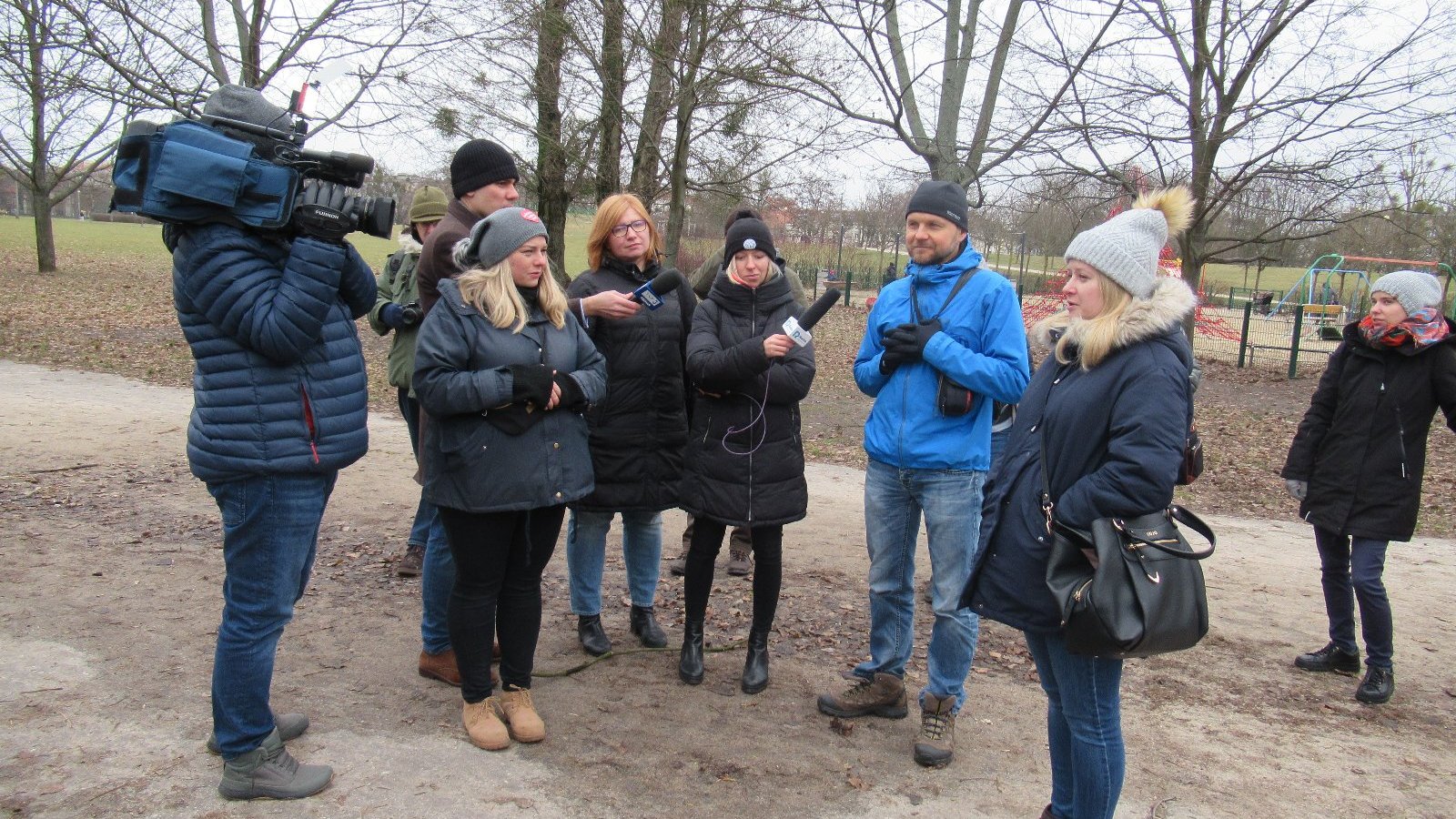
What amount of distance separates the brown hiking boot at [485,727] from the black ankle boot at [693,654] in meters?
0.81

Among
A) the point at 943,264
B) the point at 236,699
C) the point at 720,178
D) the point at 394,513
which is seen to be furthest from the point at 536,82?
the point at 236,699

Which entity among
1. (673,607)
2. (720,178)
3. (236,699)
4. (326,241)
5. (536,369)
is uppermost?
(720,178)

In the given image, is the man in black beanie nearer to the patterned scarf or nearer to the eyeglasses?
the eyeglasses

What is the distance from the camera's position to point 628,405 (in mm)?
4062

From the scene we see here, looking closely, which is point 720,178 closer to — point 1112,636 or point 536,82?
point 536,82

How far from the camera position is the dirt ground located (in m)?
3.11

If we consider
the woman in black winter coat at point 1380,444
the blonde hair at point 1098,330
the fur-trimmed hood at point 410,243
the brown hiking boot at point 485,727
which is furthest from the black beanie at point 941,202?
the fur-trimmed hood at point 410,243

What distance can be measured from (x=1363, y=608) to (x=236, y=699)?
14.4 ft

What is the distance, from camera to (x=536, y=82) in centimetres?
1051

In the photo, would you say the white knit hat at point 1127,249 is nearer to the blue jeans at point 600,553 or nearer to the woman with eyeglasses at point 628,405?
the woman with eyeglasses at point 628,405

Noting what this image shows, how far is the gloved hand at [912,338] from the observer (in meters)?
3.50

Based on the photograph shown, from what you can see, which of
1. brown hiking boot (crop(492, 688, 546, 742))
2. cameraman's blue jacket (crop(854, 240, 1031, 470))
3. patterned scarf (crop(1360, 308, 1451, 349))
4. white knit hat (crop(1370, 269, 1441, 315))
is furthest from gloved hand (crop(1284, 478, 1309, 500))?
brown hiking boot (crop(492, 688, 546, 742))

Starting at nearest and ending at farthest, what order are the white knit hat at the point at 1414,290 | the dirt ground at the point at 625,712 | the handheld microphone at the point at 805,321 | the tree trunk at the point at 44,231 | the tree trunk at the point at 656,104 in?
the dirt ground at the point at 625,712 < the handheld microphone at the point at 805,321 < the white knit hat at the point at 1414,290 < the tree trunk at the point at 656,104 < the tree trunk at the point at 44,231

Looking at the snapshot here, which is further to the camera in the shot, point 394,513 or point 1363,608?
point 394,513
